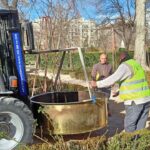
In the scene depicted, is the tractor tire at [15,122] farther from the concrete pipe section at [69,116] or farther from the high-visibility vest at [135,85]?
the high-visibility vest at [135,85]

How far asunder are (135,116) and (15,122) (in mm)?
1948

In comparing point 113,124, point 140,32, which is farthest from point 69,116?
point 140,32

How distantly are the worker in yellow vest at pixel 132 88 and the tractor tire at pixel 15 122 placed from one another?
4.01ft

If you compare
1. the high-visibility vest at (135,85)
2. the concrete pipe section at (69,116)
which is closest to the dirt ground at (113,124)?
the concrete pipe section at (69,116)

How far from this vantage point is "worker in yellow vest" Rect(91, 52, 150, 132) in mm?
6402

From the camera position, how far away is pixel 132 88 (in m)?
6.55

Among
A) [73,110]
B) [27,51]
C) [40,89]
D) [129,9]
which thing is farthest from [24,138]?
[129,9]

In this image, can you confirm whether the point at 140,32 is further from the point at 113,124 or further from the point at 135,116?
the point at 135,116

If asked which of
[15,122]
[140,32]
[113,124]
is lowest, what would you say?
[113,124]

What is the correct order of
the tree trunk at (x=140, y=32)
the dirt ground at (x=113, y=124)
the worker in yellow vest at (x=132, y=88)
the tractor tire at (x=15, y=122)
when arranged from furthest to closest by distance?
the tree trunk at (x=140, y=32) < the dirt ground at (x=113, y=124) < the tractor tire at (x=15, y=122) < the worker in yellow vest at (x=132, y=88)

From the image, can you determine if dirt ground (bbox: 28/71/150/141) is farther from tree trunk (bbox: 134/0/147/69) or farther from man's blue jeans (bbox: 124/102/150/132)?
tree trunk (bbox: 134/0/147/69)

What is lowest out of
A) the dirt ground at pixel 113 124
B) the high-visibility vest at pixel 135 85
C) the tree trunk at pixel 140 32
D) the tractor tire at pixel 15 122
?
the dirt ground at pixel 113 124

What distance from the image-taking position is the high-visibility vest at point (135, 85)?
6480 mm

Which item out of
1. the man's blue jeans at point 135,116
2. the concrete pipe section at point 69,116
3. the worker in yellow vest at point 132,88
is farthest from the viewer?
the concrete pipe section at point 69,116
